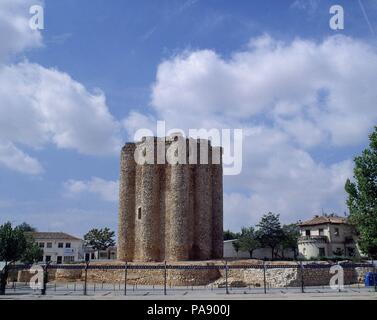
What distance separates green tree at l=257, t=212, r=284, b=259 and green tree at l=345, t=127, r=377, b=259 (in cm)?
3618

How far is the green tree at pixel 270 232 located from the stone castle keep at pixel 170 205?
2254cm

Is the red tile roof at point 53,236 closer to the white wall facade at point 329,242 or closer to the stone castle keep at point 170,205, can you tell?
the stone castle keep at point 170,205

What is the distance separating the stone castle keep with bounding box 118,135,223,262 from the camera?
1556 inches

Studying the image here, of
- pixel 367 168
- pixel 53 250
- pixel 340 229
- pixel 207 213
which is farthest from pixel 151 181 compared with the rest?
pixel 53 250

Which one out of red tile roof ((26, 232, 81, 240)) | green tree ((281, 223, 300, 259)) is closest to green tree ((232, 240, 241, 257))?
green tree ((281, 223, 300, 259))

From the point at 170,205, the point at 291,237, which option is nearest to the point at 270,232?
the point at 291,237

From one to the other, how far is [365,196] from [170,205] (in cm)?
1828

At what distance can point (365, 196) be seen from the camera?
2644cm

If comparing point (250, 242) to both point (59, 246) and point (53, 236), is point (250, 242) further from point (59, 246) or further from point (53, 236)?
point (53, 236)

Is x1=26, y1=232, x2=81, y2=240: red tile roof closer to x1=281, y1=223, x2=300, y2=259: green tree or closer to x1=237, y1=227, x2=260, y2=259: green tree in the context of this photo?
x1=237, y1=227, x2=260, y2=259: green tree

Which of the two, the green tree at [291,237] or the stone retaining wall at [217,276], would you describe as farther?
the green tree at [291,237]

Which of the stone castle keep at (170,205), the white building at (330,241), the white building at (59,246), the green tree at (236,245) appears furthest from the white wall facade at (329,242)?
the white building at (59,246)

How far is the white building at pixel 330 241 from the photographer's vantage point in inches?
2357
